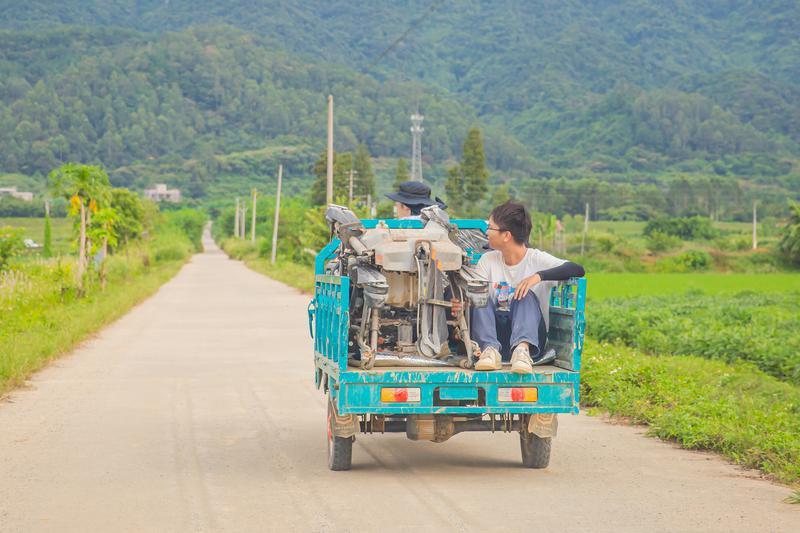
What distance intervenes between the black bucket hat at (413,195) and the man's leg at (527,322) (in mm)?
1902

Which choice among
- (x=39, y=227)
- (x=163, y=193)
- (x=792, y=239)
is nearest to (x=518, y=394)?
(x=792, y=239)

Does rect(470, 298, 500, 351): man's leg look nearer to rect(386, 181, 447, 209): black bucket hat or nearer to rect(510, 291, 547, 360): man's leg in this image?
rect(510, 291, 547, 360): man's leg

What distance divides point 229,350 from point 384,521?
1226 cm

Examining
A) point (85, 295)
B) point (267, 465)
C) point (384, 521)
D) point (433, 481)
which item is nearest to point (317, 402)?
point (267, 465)

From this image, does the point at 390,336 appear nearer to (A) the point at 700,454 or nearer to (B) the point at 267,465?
(B) the point at 267,465

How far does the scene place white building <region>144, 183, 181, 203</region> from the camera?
576 feet

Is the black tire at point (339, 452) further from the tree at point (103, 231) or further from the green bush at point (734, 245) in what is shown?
the green bush at point (734, 245)

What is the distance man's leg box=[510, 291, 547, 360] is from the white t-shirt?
20 centimetres

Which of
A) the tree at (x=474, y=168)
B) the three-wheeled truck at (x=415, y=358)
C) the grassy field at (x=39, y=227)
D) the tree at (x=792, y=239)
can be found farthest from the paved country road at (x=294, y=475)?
the tree at (x=474, y=168)

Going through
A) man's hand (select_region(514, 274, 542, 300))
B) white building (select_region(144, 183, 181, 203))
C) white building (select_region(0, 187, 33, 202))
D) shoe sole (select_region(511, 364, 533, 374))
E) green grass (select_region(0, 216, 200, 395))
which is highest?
white building (select_region(144, 183, 181, 203))

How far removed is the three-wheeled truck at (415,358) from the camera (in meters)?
8.04

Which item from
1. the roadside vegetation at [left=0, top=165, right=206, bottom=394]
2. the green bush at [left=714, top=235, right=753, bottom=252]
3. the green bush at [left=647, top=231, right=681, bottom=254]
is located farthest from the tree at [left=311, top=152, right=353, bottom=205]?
the roadside vegetation at [left=0, top=165, right=206, bottom=394]

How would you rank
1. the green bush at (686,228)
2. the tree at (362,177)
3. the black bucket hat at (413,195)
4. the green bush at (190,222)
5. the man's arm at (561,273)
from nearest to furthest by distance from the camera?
the man's arm at (561,273)
the black bucket hat at (413,195)
the green bush at (686,228)
the tree at (362,177)
the green bush at (190,222)

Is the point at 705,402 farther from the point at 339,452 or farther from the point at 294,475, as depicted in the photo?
the point at 294,475
